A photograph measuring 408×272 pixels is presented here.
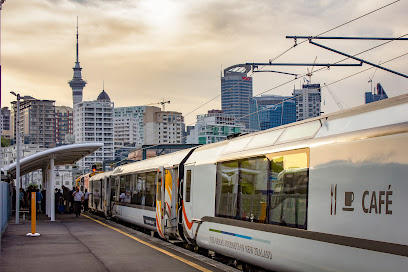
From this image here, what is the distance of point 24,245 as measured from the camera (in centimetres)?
1631

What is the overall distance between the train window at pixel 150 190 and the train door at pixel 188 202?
13.2 ft

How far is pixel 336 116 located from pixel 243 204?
337cm

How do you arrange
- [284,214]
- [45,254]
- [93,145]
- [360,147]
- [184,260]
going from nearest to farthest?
[360,147], [284,214], [184,260], [45,254], [93,145]

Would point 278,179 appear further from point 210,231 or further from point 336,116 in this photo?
point 210,231

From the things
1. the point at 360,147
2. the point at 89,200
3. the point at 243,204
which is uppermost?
the point at 360,147

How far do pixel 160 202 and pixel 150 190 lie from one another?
6.74 feet

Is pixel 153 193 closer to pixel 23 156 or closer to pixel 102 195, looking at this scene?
pixel 102 195

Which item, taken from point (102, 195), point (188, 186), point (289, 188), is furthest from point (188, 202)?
point (102, 195)

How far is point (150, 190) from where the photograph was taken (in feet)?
68.4

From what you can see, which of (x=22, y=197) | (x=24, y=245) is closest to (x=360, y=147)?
(x=24, y=245)

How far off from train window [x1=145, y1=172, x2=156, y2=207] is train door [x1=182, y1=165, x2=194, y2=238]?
4.03 metres

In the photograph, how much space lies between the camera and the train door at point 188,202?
15.3 metres

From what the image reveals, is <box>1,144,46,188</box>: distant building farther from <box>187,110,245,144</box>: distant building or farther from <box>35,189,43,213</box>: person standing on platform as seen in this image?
<box>35,189,43,213</box>: person standing on platform

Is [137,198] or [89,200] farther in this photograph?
[89,200]
